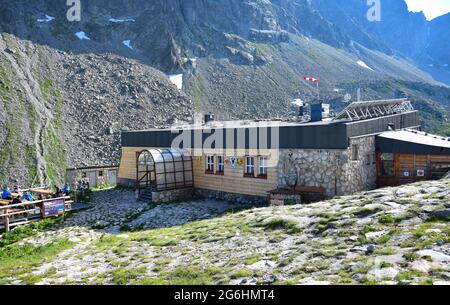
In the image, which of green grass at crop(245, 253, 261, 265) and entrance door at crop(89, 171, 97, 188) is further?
entrance door at crop(89, 171, 97, 188)

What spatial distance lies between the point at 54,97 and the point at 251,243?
61406 millimetres

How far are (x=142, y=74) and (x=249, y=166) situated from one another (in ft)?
212

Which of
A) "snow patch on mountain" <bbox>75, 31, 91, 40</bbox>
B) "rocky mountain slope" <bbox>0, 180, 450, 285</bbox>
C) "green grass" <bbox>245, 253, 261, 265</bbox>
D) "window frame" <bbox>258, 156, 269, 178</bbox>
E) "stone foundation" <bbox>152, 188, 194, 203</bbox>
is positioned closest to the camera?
"rocky mountain slope" <bbox>0, 180, 450, 285</bbox>

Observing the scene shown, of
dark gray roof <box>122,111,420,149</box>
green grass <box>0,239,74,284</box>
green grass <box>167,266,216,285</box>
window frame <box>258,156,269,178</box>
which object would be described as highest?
dark gray roof <box>122,111,420,149</box>

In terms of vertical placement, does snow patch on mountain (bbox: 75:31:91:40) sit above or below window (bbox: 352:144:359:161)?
above

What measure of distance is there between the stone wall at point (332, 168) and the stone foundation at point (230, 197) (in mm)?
1625

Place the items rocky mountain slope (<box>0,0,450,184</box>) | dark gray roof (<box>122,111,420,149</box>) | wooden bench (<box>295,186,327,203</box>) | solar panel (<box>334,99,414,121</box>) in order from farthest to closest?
1. rocky mountain slope (<box>0,0,450,184</box>)
2. solar panel (<box>334,99,414,121</box>)
3. wooden bench (<box>295,186,327,203</box>)
4. dark gray roof (<box>122,111,420,149</box>)

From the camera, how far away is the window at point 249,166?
2326 cm

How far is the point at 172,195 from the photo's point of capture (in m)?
25.4

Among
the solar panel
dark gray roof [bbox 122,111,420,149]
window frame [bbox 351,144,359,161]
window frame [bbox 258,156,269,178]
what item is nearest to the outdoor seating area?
dark gray roof [bbox 122,111,420,149]

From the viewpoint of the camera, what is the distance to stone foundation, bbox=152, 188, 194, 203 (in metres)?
24.6

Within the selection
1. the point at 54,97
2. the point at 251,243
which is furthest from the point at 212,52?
the point at 251,243

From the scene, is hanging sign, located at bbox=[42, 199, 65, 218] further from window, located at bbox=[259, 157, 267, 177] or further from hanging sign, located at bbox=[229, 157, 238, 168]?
window, located at bbox=[259, 157, 267, 177]
